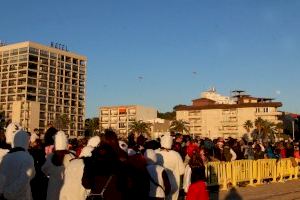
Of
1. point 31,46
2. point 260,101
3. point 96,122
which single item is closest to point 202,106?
point 260,101

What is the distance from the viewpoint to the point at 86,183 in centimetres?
534

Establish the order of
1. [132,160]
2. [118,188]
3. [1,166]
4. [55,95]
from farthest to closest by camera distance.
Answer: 1. [55,95]
2. [1,166]
3. [132,160]
4. [118,188]

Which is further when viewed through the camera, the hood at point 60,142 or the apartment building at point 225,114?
the apartment building at point 225,114

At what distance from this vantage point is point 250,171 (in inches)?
757

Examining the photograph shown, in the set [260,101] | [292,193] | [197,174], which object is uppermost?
[260,101]

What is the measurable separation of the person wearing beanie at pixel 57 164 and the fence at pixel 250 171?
947 cm

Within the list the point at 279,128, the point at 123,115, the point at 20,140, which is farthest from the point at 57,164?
the point at 123,115

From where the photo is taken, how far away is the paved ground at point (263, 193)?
1516 centimetres

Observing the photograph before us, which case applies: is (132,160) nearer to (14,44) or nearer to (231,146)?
(231,146)

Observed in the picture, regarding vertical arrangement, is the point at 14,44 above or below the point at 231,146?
above

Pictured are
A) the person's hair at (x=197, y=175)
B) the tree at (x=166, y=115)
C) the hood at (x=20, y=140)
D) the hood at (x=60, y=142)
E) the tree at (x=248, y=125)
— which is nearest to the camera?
the hood at (x=20, y=140)

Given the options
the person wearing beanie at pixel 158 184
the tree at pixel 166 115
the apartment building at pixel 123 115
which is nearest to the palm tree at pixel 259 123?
the apartment building at pixel 123 115

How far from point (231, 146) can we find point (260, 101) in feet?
384

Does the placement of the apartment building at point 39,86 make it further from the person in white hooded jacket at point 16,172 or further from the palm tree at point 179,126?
Result: the person in white hooded jacket at point 16,172
